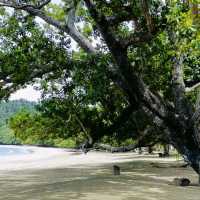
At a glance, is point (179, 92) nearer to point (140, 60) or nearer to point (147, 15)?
point (140, 60)

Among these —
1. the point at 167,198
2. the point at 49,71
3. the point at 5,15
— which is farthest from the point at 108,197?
the point at 5,15

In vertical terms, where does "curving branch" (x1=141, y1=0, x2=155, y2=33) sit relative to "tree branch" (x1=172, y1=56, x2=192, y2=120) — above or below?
above

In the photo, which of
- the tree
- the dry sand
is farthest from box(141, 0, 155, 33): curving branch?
the dry sand

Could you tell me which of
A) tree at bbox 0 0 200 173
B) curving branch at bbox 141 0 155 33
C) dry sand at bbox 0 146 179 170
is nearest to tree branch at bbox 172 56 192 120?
tree at bbox 0 0 200 173

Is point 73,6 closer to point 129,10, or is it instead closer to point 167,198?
point 129,10

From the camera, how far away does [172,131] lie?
13.5 metres

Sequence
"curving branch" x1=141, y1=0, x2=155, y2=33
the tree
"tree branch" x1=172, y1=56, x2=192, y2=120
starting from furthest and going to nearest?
"tree branch" x1=172, y1=56, x2=192, y2=120 < the tree < "curving branch" x1=141, y1=0, x2=155, y2=33

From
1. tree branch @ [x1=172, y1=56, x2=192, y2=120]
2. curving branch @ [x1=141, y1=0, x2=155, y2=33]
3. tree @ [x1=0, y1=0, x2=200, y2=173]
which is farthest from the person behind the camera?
tree branch @ [x1=172, y1=56, x2=192, y2=120]

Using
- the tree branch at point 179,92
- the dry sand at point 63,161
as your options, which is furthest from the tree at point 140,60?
the dry sand at point 63,161

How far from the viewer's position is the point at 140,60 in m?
14.8

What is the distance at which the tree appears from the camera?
11641 millimetres

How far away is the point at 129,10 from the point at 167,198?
5.49m

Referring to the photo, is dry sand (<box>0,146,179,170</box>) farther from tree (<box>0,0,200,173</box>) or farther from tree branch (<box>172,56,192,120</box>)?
tree branch (<box>172,56,192,120</box>)

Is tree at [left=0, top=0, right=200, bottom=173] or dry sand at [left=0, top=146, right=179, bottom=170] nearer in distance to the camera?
tree at [left=0, top=0, right=200, bottom=173]
